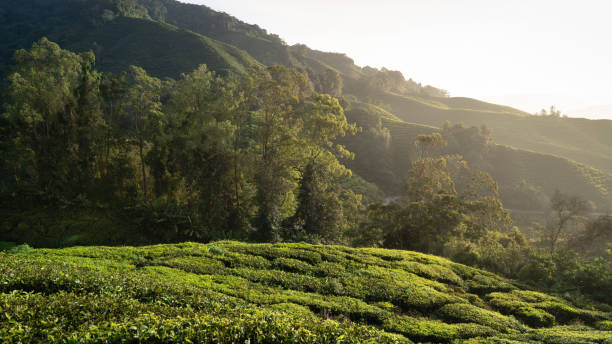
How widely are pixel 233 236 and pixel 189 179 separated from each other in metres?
6.73

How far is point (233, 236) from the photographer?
25.3m

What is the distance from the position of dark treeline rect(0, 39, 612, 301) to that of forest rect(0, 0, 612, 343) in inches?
5.6

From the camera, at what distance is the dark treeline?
911 inches

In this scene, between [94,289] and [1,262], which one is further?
[1,262]

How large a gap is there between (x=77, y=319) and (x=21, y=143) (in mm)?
28123

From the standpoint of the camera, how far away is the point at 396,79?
199375mm

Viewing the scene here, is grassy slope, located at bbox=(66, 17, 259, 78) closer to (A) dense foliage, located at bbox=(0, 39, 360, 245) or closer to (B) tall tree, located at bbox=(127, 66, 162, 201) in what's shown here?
(A) dense foliage, located at bbox=(0, 39, 360, 245)

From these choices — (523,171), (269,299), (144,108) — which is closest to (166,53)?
(144,108)

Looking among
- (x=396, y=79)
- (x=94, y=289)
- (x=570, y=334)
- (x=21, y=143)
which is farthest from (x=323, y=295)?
(x=396, y=79)

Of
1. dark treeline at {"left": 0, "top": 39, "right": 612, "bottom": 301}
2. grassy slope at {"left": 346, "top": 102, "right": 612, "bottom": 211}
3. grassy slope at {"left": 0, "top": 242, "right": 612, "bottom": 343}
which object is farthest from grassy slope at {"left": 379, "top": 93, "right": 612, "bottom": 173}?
grassy slope at {"left": 0, "top": 242, "right": 612, "bottom": 343}

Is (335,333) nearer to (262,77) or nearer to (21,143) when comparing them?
(262,77)

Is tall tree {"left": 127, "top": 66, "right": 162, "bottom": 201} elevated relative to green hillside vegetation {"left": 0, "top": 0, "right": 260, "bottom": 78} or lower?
A: lower

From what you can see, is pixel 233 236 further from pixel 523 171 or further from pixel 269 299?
pixel 523 171

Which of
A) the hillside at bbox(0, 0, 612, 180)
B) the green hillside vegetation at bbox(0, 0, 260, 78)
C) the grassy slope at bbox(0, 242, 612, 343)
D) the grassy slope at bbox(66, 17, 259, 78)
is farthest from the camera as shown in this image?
the hillside at bbox(0, 0, 612, 180)
